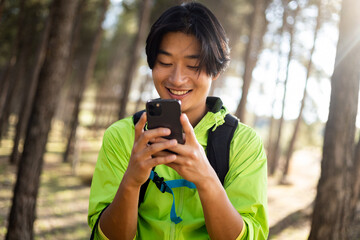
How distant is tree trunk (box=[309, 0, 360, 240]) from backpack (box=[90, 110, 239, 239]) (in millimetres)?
2762

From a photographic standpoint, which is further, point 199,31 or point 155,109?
point 199,31

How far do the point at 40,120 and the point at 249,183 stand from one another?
16.1ft

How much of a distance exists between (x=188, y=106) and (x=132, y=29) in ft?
94.3

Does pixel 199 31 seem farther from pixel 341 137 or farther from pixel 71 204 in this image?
pixel 71 204

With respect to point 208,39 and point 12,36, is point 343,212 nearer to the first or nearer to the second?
point 208,39

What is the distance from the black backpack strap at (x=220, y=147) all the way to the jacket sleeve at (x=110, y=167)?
0.47 metres

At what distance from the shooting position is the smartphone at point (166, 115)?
1511 millimetres

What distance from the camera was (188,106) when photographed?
2.03m

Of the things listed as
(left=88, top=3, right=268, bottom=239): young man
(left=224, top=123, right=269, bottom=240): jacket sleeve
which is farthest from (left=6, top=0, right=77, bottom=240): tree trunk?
(left=224, top=123, right=269, bottom=240): jacket sleeve

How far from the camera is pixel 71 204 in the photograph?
11305 millimetres

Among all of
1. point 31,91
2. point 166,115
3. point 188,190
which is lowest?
point 188,190

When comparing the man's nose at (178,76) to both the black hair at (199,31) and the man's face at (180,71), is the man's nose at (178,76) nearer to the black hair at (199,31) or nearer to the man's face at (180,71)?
the man's face at (180,71)

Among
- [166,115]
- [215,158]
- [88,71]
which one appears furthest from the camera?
[88,71]

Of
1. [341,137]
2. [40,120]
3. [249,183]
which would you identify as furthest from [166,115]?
[40,120]
